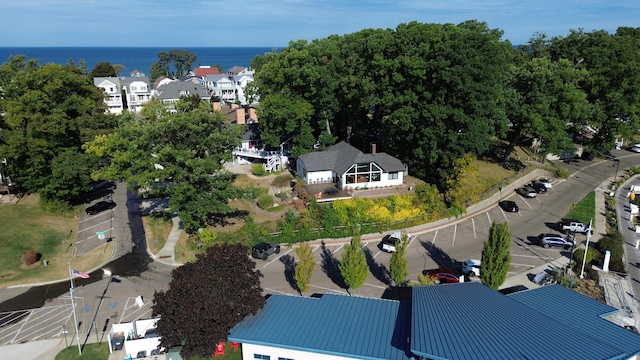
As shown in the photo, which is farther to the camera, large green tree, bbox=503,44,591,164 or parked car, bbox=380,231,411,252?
large green tree, bbox=503,44,591,164

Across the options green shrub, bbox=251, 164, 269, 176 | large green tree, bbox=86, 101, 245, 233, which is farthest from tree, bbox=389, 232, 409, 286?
green shrub, bbox=251, 164, 269, 176

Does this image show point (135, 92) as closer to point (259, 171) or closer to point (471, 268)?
point (259, 171)

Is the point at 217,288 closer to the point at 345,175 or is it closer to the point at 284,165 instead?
the point at 345,175

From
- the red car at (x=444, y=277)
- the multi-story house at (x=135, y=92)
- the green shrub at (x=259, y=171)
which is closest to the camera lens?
the red car at (x=444, y=277)

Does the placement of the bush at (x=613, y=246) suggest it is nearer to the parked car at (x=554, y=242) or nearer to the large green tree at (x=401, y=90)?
the parked car at (x=554, y=242)

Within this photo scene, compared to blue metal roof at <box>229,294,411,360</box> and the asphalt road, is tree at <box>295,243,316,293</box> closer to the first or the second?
the asphalt road

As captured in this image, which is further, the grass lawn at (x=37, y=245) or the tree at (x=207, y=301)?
the grass lawn at (x=37, y=245)

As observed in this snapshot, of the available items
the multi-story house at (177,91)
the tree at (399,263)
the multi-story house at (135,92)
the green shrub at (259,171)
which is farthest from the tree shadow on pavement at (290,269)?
the multi-story house at (135,92)
